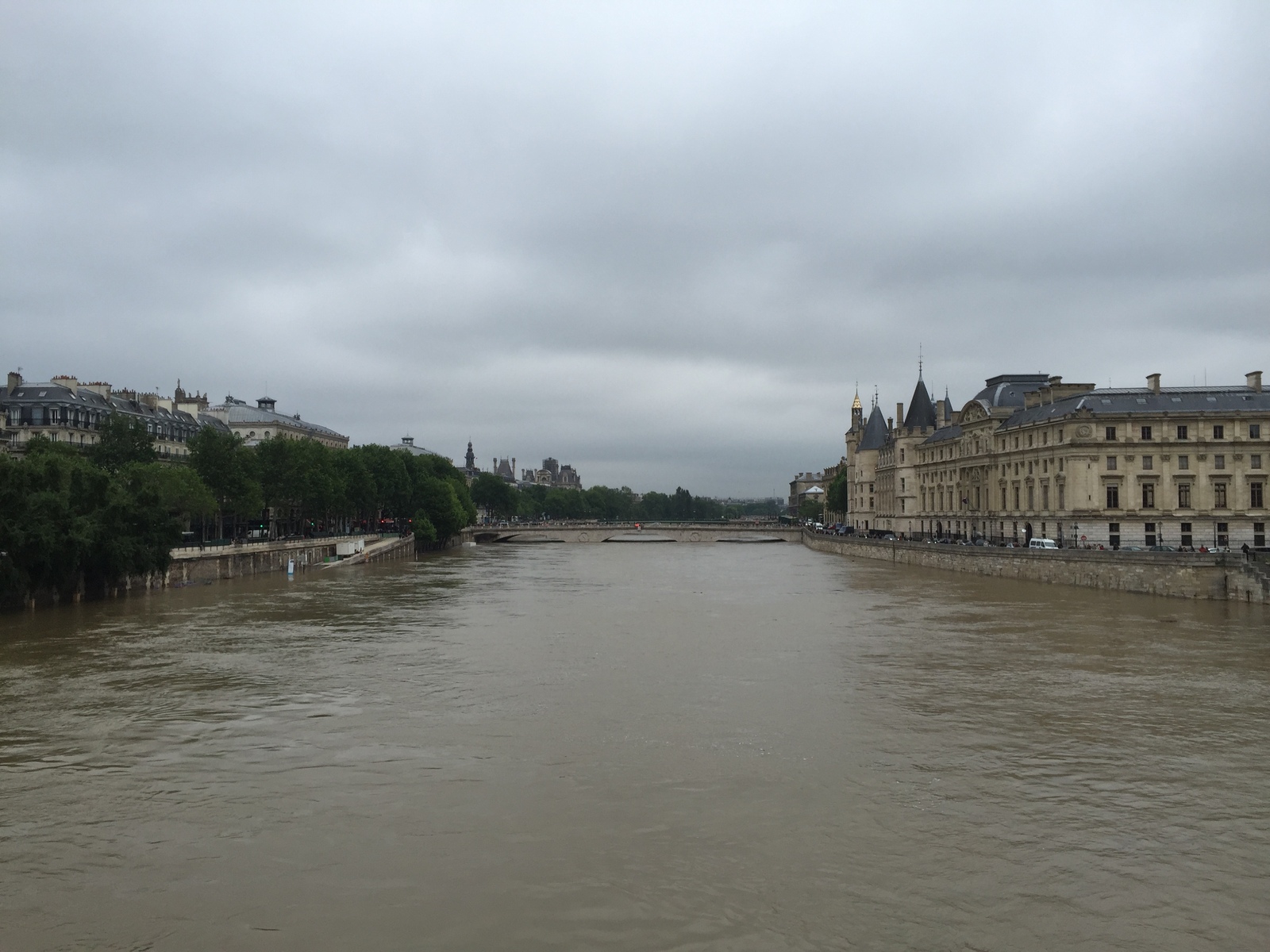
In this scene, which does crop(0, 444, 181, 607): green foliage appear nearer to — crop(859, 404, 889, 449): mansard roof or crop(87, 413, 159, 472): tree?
crop(87, 413, 159, 472): tree

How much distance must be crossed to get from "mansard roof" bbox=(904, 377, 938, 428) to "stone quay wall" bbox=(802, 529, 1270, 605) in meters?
33.8

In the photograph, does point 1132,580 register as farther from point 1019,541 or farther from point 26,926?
point 26,926

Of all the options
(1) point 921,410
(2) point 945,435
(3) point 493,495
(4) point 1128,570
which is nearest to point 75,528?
(4) point 1128,570

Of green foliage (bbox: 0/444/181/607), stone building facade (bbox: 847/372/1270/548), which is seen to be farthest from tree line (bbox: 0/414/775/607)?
stone building facade (bbox: 847/372/1270/548)

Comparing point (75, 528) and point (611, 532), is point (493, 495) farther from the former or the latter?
point (75, 528)

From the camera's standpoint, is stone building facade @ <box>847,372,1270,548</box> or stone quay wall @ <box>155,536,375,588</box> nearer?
stone quay wall @ <box>155,536,375,588</box>

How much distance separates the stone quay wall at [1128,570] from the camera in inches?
1661

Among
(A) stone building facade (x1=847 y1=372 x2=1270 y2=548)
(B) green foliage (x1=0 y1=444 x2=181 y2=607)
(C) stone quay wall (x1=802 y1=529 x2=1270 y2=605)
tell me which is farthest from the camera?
(A) stone building facade (x1=847 y1=372 x2=1270 y2=548)

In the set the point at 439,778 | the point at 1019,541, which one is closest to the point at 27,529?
the point at 439,778

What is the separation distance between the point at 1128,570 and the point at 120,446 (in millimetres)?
62422

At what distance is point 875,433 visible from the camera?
113312mm

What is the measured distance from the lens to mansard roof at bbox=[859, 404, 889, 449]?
11256cm

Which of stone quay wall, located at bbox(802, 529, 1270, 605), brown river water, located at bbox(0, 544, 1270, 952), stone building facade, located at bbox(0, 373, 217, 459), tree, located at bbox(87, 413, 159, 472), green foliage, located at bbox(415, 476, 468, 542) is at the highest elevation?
stone building facade, located at bbox(0, 373, 217, 459)

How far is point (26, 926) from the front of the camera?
1007 cm
